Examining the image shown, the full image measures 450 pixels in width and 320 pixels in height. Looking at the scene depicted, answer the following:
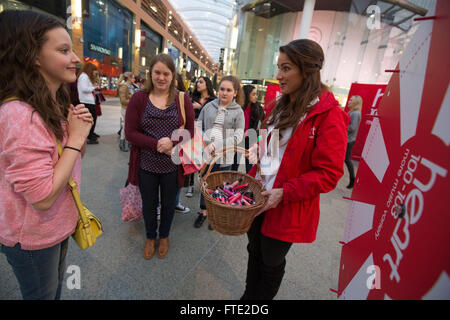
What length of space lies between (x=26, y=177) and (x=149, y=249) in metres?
1.61

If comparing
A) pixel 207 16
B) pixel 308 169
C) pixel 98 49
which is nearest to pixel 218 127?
pixel 308 169

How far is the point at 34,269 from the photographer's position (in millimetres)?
958

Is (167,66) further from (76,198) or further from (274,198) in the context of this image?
(274,198)

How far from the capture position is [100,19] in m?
13.4

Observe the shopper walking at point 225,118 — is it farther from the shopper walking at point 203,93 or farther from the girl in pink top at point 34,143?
the girl in pink top at point 34,143

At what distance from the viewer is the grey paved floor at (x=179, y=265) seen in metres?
1.75

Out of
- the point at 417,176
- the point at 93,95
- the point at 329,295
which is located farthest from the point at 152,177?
the point at 93,95

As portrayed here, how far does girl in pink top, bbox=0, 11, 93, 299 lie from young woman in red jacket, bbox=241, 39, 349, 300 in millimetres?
1009

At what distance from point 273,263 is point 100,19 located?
17.7m

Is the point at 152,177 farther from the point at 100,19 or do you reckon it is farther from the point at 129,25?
the point at 129,25

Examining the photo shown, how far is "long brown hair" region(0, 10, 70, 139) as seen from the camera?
0.78m

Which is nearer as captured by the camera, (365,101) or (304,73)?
(304,73)

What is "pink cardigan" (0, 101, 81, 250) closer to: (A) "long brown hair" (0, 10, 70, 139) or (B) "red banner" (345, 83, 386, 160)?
(A) "long brown hair" (0, 10, 70, 139)

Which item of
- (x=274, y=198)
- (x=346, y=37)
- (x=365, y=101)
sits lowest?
(x=274, y=198)
